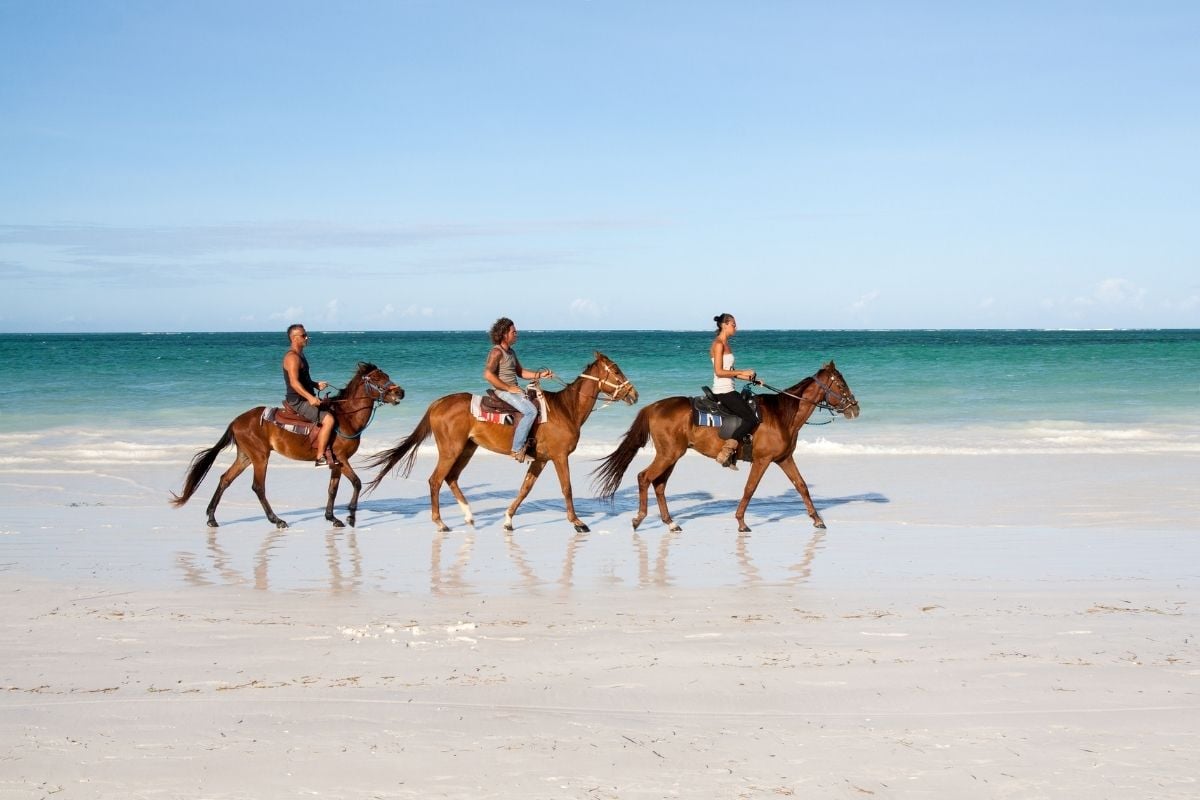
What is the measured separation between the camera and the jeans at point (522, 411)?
39.6 ft

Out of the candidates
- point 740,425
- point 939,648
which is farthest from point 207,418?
point 939,648

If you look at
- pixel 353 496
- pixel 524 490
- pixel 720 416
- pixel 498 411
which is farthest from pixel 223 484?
pixel 720 416

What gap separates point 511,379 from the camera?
12.1m

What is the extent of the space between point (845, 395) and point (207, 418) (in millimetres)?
19617

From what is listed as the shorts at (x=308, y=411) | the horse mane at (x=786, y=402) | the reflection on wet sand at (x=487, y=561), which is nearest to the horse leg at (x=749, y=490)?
the reflection on wet sand at (x=487, y=561)

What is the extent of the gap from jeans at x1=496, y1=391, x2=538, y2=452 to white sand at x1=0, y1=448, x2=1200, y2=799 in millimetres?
1018

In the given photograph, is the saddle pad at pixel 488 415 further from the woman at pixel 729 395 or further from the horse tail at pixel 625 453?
the woman at pixel 729 395

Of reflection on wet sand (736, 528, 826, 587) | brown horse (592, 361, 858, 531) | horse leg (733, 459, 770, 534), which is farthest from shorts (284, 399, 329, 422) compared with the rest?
reflection on wet sand (736, 528, 826, 587)

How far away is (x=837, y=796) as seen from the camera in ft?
14.2

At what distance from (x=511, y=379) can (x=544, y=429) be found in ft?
2.11

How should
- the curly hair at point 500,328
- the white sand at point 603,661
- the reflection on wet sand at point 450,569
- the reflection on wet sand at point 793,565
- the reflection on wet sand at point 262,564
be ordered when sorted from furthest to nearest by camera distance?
the curly hair at point 500,328, the reflection on wet sand at point 793,565, the reflection on wet sand at point 262,564, the reflection on wet sand at point 450,569, the white sand at point 603,661

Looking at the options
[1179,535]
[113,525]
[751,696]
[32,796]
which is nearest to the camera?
[32,796]

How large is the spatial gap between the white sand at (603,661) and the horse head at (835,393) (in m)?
1.44

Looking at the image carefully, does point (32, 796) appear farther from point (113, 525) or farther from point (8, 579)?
point (113, 525)
